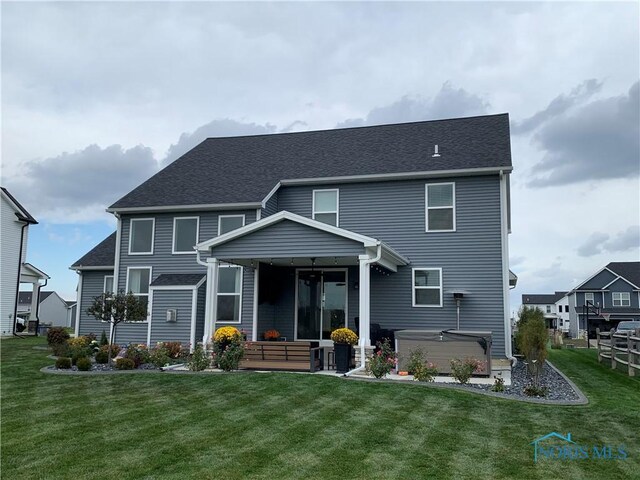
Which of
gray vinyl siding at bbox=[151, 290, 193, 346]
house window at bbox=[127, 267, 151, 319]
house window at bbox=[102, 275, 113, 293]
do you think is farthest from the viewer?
house window at bbox=[102, 275, 113, 293]

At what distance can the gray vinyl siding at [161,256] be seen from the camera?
17688mm

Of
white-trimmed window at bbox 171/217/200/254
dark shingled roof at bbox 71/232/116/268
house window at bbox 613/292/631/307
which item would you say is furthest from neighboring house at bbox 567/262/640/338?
white-trimmed window at bbox 171/217/200/254

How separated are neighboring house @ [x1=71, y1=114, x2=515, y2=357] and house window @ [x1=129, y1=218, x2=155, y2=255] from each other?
0.04 metres

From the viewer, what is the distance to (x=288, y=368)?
41.7 feet

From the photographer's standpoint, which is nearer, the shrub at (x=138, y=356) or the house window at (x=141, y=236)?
the shrub at (x=138, y=356)

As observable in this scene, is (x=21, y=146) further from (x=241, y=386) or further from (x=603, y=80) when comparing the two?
(x=603, y=80)

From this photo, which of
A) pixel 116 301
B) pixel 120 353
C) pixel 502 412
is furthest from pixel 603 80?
pixel 120 353

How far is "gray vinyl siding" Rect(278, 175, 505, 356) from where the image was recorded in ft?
50.9

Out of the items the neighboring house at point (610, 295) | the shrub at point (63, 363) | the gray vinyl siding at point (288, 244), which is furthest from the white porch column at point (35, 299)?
the neighboring house at point (610, 295)

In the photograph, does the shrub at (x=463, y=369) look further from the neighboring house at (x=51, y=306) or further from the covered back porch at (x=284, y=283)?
the neighboring house at (x=51, y=306)

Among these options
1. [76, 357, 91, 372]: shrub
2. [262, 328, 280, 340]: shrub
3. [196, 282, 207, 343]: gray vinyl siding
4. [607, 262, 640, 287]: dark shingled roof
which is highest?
[607, 262, 640, 287]: dark shingled roof

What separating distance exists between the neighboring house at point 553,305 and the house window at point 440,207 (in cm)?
6395

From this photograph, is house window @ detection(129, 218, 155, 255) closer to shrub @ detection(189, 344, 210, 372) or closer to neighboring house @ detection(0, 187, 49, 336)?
shrub @ detection(189, 344, 210, 372)

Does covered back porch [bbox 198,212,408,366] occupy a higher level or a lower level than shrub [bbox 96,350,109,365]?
higher
